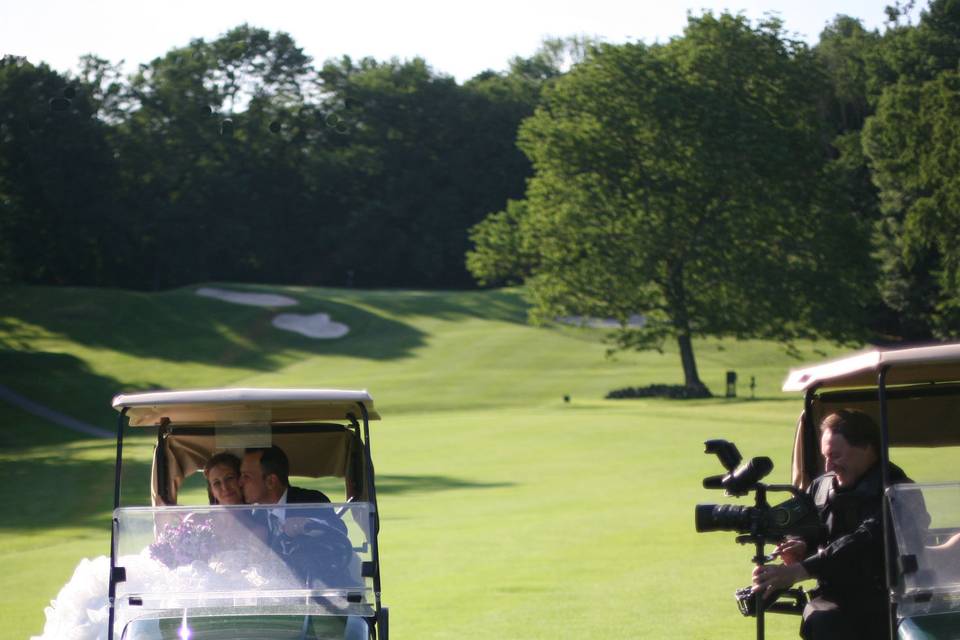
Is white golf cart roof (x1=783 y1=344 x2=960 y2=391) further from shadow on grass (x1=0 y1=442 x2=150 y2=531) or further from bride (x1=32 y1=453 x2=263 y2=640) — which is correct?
shadow on grass (x1=0 y1=442 x2=150 y2=531)

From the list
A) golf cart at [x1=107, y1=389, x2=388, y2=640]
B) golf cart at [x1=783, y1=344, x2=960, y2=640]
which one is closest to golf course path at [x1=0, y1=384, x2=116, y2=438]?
golf cart at [x1=107, y1=389, x2=388, y2=640]

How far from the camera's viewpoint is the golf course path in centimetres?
3800

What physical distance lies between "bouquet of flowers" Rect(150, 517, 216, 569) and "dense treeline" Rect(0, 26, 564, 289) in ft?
208

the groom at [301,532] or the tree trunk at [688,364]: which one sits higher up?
the groom at [301,532]

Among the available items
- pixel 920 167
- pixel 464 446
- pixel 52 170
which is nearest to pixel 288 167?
pixel 52 170

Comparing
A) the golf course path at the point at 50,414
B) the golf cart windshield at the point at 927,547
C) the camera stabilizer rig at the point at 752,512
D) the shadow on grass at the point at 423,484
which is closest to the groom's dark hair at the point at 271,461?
the camera stabilizer rig at the point at 752,512

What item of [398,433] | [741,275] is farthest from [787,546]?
[741,275]

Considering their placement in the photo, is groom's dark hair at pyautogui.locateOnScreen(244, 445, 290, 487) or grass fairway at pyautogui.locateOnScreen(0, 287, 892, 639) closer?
groom's dark hair at pyautogui.locateOnScreen(244, 445, 290, 487)

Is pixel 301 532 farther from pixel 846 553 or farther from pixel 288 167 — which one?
pixel 288 167

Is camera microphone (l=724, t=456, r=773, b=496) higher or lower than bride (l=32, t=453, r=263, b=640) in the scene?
higher

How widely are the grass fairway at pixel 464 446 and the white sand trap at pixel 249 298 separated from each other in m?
0.94

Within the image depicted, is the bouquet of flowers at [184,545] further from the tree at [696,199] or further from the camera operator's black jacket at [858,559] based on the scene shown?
the tree at [696,199]

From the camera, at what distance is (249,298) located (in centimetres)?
6272

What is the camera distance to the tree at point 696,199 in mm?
45375
